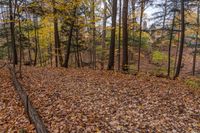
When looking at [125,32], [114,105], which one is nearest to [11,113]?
[114,105]

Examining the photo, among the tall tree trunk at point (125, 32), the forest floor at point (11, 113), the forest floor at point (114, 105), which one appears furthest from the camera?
the tall tree trunk at point (125, 32)

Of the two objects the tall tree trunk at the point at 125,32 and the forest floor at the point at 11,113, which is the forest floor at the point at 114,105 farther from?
the tall tree trunk at the point at 125,32

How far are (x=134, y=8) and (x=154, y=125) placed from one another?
51.1 ft

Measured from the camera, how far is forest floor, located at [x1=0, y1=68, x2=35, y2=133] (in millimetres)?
5447

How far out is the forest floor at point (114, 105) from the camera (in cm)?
519

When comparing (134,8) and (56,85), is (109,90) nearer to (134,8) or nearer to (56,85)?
(56,85)

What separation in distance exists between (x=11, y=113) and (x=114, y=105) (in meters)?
3.26

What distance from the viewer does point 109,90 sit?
830 centimetres

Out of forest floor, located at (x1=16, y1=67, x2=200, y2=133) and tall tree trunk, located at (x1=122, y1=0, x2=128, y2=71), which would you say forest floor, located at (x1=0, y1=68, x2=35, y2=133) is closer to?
forest floor, located at (x1=16, y1=67, x2=200, y2=133)

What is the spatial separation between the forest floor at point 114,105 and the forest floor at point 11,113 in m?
0.50

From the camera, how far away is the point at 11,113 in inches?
255

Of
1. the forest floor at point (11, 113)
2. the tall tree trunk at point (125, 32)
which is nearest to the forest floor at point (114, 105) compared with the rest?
the forest floor at point (11, 113)

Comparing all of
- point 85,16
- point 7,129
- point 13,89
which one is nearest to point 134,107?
point 7,129

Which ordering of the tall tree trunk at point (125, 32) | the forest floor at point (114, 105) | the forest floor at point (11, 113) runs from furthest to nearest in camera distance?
1. the tall tree trunk at point (125, 32)
2. the forest floor at point (11, 113)
3. the forest floor at point (114, 105)
